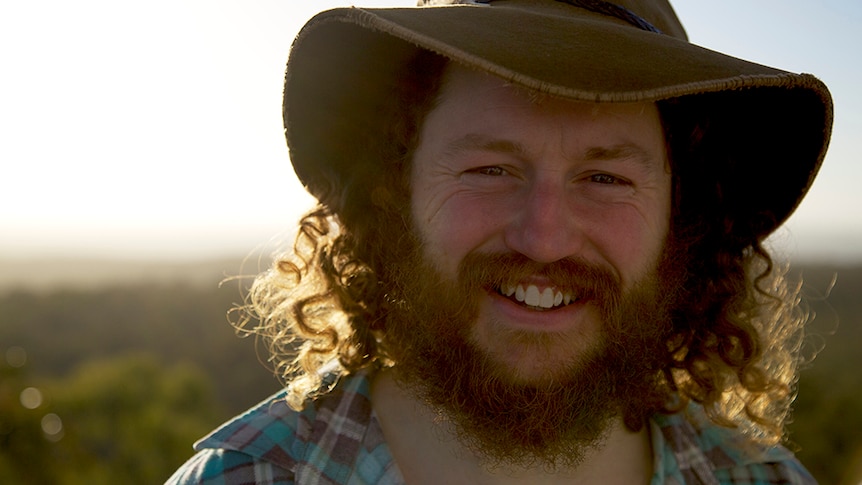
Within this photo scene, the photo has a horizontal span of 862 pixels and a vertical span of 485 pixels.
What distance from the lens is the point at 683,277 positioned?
2246 millimetres

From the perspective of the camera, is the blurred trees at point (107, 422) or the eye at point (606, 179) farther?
the blurred trees at point (107, 422)

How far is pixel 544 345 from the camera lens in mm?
1862

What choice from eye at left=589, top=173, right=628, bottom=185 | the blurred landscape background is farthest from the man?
the blurred landscape background

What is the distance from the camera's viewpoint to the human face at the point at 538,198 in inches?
69.4

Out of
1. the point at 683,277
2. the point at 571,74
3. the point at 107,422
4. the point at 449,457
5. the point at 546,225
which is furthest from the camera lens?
the point at 107,422

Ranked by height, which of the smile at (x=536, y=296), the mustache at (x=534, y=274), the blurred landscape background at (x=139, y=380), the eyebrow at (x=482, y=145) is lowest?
the blurred landscape background at (x=139, y=380)

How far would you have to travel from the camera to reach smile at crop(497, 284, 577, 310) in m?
1.83

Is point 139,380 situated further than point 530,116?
Yes

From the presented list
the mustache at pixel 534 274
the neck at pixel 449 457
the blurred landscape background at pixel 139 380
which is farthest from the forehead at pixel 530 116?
the blurred landscape background at pixel 139 380

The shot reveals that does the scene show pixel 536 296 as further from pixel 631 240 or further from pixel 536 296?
pixel 631 240

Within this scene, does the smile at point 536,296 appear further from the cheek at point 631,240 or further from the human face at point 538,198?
the cheek at point 631,240

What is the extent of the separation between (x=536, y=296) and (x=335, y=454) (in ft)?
2.24

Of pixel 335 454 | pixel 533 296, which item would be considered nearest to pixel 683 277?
pixel 533 296

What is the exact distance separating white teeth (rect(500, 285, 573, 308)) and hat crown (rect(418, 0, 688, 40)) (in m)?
0.74
